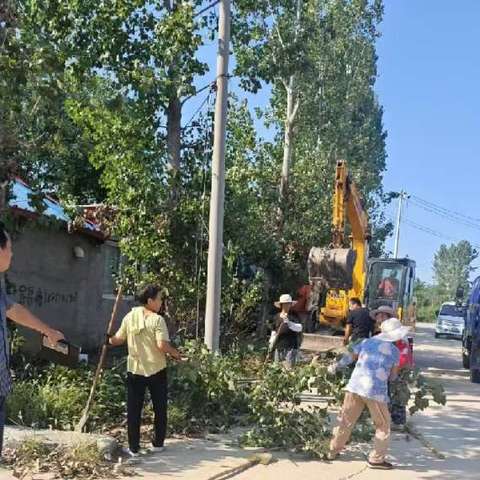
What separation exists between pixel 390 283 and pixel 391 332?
1167cm

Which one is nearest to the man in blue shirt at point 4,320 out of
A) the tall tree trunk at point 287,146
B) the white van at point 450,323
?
the tall tree trunk at point 287,146

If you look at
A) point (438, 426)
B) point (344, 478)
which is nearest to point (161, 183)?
point (438, 426)

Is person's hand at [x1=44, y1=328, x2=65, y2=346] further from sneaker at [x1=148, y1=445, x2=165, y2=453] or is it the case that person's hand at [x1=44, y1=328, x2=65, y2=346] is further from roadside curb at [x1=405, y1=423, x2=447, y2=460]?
roadside curb at [x1=405, y1=423, x2=447, y2=460]

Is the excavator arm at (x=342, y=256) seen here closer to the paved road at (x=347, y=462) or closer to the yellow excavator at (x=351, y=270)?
the yellow excavator at (x=351, y=270)

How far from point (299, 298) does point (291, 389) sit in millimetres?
9726

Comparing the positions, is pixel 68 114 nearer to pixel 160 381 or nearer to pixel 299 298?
pixel 160 381

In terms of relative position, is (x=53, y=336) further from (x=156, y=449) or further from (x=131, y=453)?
(x=156, y=449)

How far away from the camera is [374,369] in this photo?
6906 millimetres

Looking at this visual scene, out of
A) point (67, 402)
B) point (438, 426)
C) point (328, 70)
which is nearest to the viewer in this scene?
point (67, 402)

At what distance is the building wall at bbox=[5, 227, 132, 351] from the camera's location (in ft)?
41.0

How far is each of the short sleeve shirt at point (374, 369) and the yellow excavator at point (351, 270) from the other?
6593 millimetres

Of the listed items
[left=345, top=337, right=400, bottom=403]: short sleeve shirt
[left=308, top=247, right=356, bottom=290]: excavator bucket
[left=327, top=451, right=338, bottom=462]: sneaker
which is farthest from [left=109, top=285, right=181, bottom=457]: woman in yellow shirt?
[left=308, top=247, right=356, bottom=290]: excavator bucket

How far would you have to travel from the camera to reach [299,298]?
17.9 metres

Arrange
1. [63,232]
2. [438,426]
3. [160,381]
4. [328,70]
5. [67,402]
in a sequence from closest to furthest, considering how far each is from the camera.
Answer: [160,381]
[67,402]
[438,426]
[63,232]
[328,70]
